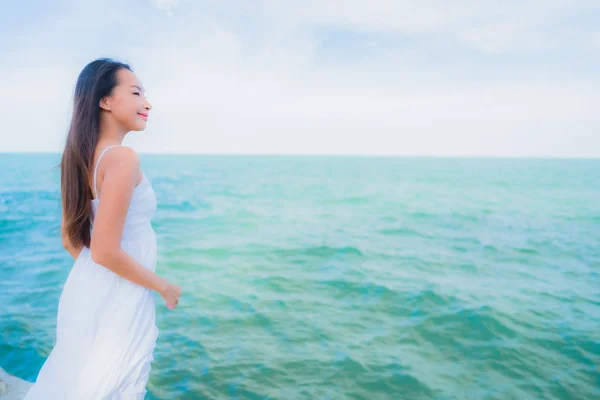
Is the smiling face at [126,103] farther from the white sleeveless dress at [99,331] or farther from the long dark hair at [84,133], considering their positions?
the white sleeveless dress at [99,331]

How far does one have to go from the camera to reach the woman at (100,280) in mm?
1896

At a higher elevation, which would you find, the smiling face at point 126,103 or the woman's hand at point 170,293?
the smiling face at point 126,103

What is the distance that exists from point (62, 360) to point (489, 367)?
18.6ft

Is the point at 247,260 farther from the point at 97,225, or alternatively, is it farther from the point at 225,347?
the point at 97,225

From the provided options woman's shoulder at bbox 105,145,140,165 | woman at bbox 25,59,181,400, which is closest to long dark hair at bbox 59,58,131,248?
woman at bbox 25,59,181,400

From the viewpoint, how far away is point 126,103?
195 cm

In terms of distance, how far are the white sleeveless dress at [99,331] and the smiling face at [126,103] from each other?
311 mm

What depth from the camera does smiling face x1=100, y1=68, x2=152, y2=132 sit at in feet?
6.34

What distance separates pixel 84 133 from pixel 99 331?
36.7 inches

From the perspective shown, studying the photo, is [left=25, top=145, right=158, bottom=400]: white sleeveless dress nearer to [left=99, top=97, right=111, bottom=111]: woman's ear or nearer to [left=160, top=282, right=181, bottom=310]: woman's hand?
[left=160, top=282, right=181, bottom=310]: woman's hand

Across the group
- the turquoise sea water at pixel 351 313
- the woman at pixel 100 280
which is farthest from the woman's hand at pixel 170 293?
the turquoise sea water at pixel 351 313

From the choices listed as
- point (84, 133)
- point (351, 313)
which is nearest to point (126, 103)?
point (84, 133)

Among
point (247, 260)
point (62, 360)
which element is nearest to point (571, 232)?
point (247, 260)

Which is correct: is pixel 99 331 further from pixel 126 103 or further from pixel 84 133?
pixel 126 103
